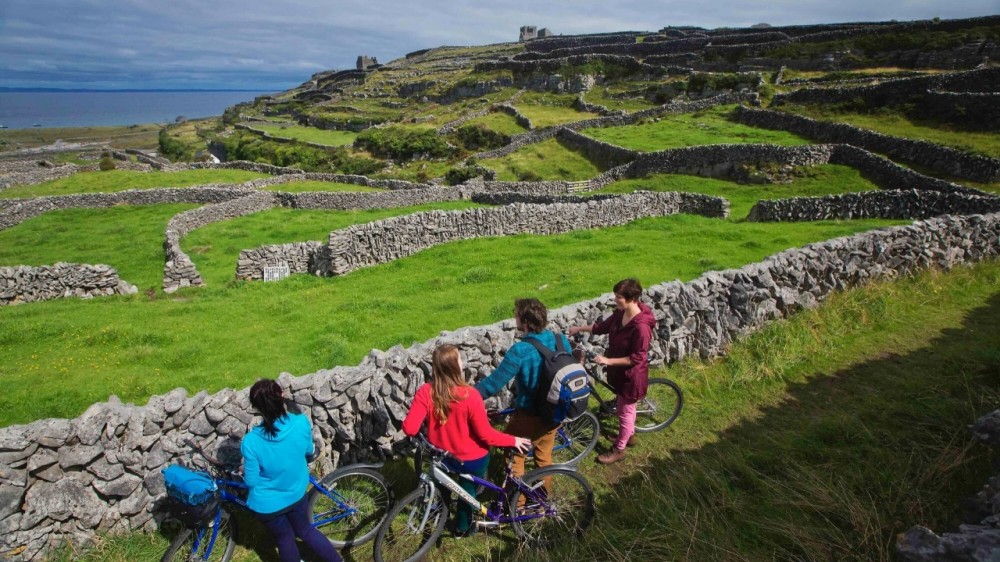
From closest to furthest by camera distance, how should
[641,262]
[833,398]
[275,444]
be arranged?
[275,444] < [833,398] < [641,262]

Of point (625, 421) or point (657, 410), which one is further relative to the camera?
point (657, 410)

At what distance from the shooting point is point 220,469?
222 inches

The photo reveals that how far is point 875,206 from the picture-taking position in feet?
67.8

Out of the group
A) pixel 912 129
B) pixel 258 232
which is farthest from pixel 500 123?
pixel 912 129

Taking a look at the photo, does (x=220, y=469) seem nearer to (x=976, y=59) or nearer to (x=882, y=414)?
(x=882, y=414)

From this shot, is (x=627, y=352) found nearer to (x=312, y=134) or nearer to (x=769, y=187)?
(x=769, y=187)

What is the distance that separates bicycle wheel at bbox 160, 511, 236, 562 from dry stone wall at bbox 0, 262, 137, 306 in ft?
52.0

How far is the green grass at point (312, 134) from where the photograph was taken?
80688mm

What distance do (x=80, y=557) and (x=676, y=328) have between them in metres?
9.47

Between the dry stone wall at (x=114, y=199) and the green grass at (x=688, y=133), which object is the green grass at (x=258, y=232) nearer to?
the dry stone wall at (x=114, y=199)

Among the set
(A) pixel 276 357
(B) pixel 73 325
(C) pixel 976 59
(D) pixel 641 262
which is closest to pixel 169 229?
(B) pixel 73 325

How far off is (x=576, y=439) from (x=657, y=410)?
5.78 feet

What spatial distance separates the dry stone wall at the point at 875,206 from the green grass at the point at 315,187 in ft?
97.2

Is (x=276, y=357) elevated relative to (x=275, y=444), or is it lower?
lower
